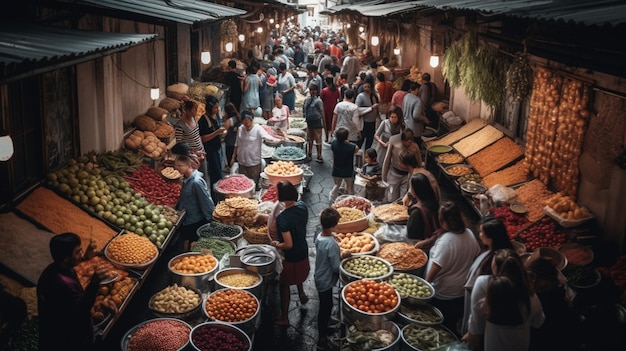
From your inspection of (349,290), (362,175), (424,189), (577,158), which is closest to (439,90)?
(362,175)

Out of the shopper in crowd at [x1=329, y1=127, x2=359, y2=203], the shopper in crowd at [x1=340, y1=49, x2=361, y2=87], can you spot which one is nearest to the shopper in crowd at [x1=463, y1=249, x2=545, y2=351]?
the shopper in crowd at [x1=329, y1=127, x2=359, y2=203]

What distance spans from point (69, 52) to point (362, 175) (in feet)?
21.9

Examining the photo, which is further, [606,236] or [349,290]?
[606,236]

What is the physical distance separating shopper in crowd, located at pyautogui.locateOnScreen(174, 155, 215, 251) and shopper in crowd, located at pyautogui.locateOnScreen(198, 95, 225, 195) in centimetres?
264

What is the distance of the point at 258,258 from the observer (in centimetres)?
806

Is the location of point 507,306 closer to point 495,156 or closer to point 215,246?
point 215,246

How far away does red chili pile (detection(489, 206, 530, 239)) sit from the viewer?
907 centimetres

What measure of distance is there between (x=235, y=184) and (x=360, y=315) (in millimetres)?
4747

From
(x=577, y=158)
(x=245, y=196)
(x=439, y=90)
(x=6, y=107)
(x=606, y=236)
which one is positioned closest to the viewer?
(x=6, y=107)

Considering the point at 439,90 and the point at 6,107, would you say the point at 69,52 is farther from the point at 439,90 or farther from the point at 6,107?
the point at 439,90

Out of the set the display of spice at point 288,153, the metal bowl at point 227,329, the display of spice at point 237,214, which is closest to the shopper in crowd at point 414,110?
the display of spice at point 288,153

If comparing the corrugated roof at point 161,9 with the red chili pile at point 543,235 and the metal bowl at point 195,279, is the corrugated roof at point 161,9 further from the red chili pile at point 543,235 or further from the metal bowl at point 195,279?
the red chili pile at point 543,235

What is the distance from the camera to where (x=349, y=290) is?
23.2 ft

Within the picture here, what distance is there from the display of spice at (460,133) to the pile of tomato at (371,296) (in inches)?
275
